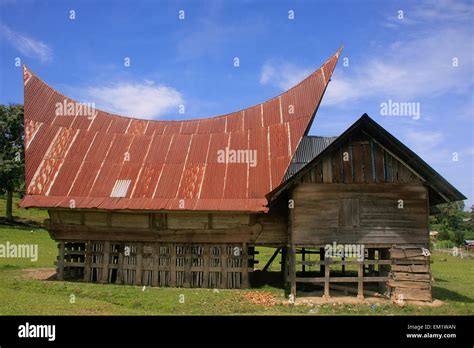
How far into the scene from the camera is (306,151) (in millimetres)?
23094

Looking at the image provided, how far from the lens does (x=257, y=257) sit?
3381cm

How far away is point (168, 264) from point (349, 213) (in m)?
8.69

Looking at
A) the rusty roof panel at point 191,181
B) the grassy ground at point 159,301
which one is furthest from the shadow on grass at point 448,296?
the rusty roof panel at point 191,181

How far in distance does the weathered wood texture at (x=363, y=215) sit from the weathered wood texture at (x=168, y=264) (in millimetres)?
3767

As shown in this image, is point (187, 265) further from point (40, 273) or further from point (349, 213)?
point (40, 273)

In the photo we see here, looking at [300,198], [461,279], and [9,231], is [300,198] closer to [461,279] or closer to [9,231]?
[461,279]

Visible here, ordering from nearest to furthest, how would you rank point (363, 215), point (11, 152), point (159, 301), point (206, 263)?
1. point (159, 301)
2. point (363, 215)
3. point (206, 263)
4. point (11, 152)

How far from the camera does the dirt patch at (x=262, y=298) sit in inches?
647

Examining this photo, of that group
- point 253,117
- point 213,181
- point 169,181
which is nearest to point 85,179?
point 169,181

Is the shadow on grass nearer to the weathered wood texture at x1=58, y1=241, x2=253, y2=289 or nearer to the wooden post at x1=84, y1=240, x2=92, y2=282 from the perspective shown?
the weathered wood texture at x1=58, y1=241, x2=253, y2=289

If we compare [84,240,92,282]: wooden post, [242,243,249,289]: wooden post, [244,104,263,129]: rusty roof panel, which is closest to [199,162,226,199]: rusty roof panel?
[242,243,249,289]: wooden post

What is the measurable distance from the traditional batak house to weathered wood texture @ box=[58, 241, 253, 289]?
51 millimetres
